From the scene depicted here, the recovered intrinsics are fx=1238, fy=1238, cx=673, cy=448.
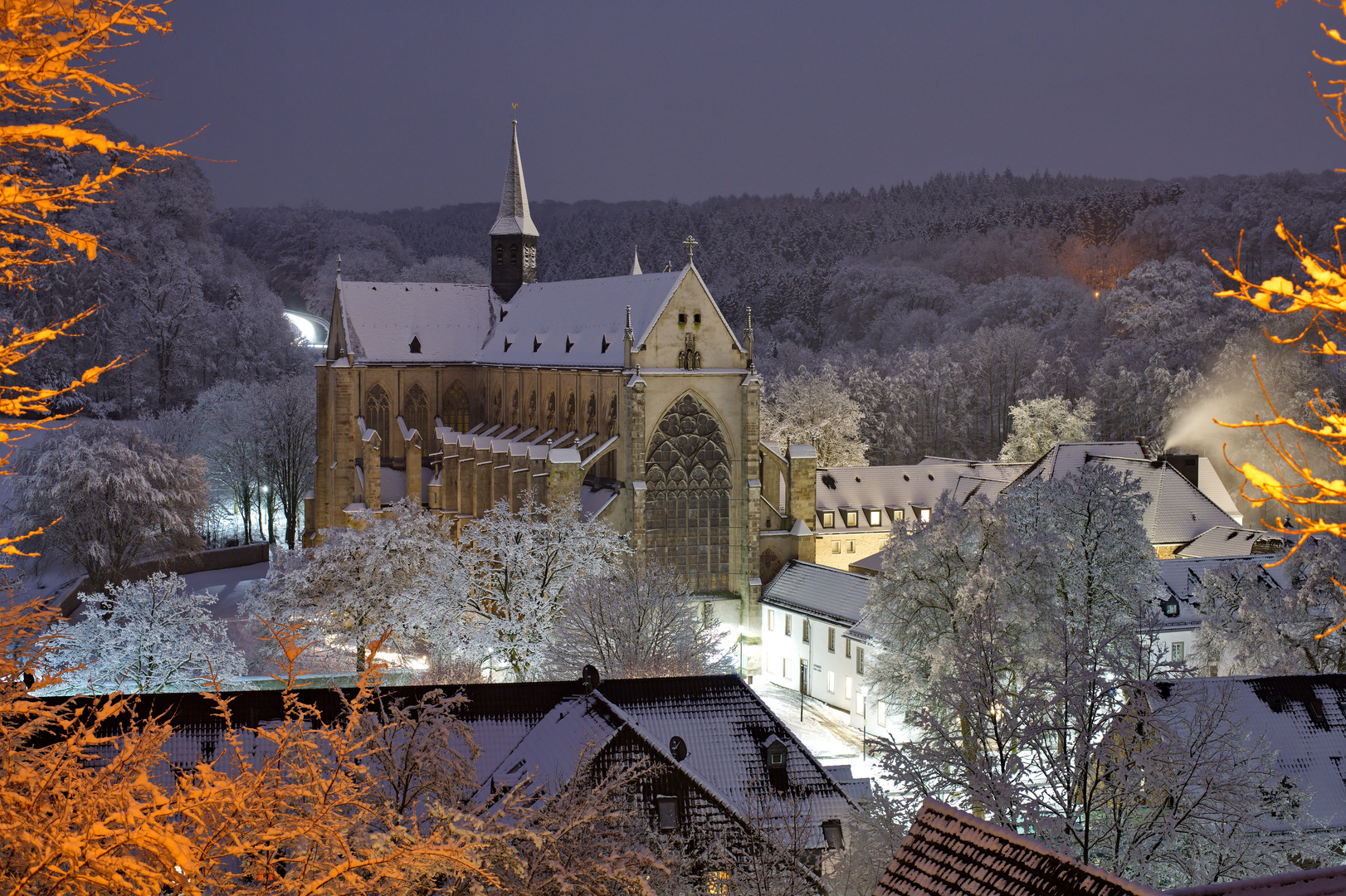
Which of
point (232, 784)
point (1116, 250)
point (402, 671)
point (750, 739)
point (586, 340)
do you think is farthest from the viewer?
point (1116, 250)

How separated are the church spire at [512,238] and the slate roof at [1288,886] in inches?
2189

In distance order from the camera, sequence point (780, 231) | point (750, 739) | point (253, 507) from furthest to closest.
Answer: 1. point (780, 231)
2. point (253, 507)
3. point (750, 739)

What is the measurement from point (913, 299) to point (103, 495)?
81609 mm

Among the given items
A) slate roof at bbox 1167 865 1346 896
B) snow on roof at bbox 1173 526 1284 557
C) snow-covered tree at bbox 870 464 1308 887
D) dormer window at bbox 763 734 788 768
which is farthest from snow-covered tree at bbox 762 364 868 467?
slate roof at bbox 1167 865 1346 896

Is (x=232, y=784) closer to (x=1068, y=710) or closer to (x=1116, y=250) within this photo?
(x=1068, y=710)

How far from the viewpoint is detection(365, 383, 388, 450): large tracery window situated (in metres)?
58.2

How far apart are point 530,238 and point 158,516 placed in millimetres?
23037

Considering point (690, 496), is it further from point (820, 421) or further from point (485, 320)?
point (820, 421)

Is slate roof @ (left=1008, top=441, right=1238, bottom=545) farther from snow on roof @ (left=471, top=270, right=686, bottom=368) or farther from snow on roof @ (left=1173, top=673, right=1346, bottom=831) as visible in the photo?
snow on roof @ (left=1173, top=673, right=1346, bottom=831)

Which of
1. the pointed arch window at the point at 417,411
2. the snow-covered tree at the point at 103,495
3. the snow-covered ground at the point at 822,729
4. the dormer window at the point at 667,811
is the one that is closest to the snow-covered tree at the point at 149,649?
the snow-covered tree at the point at 103,495

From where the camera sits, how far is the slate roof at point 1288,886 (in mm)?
9953

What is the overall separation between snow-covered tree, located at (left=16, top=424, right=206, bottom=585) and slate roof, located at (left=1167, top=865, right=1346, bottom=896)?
48114mm

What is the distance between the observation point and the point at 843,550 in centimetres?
5625

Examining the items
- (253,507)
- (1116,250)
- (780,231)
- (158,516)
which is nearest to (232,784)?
(158,516)
